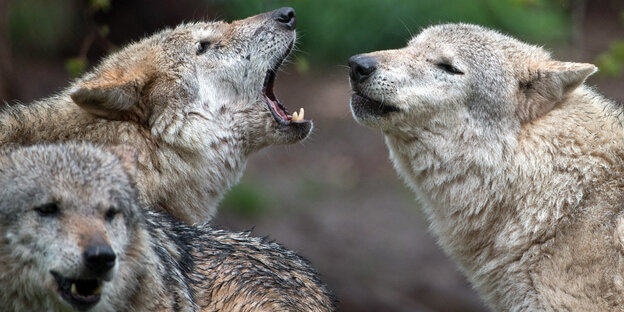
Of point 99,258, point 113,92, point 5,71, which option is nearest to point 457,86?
point 113,92

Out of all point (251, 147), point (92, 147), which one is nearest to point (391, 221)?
point (251, 147)

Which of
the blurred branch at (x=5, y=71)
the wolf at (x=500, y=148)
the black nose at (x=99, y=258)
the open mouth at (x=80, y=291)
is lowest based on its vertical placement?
the open mouth at (x=80, y=291)

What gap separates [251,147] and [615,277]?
2947 mm

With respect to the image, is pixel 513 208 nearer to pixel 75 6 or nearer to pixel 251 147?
pixel 251 147

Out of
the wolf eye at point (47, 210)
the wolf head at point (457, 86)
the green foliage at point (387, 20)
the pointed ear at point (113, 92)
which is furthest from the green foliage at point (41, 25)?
the wolf eye at point (47, 210)

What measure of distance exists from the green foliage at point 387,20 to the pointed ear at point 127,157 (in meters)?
10.2

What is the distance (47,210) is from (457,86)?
10.8ft

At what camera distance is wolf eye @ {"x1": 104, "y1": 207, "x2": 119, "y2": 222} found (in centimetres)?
Result: 495

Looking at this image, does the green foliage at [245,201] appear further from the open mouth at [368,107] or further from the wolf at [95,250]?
the wolf at [95,250]

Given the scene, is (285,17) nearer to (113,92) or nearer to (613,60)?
(113,92)

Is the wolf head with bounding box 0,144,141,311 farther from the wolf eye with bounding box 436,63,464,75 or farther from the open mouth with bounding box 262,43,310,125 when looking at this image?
the wolf eye with bounding box 436,63,464,75

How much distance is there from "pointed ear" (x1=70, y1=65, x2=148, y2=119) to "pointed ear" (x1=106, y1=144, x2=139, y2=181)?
1058mm

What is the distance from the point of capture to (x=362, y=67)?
21.9ft

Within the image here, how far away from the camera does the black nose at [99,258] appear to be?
14.9ft
